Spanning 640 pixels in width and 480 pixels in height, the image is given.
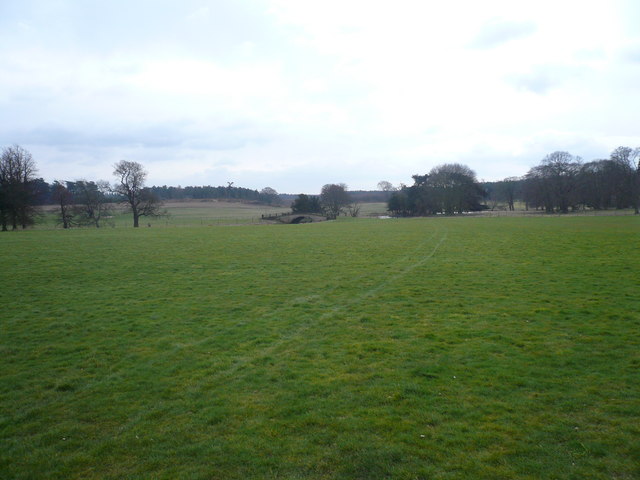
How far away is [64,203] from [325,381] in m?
76.8

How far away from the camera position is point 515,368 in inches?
275

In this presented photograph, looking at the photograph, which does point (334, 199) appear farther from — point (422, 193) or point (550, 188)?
point (550, 188)

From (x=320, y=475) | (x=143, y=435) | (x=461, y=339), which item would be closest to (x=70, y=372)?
(x=143, y=435)

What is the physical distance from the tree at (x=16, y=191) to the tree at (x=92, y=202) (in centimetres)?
1146

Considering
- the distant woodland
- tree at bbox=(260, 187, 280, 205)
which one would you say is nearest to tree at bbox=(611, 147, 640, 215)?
the distant woodland

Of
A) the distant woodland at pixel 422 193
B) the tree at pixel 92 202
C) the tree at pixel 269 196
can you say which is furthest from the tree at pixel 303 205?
the tree at pixel 269 196

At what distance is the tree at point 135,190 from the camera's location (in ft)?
228

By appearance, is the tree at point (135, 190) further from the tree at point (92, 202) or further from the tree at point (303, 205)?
the tree at point (303, 205)

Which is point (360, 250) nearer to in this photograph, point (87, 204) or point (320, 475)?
point (320, 475)

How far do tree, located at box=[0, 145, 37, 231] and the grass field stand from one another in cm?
5255

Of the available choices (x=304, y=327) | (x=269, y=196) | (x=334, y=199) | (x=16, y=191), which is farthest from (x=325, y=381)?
(x=269, y=196)

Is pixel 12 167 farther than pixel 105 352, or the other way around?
pixel 12 167

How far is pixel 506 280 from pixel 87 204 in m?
77.1

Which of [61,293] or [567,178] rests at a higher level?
[567,178]
